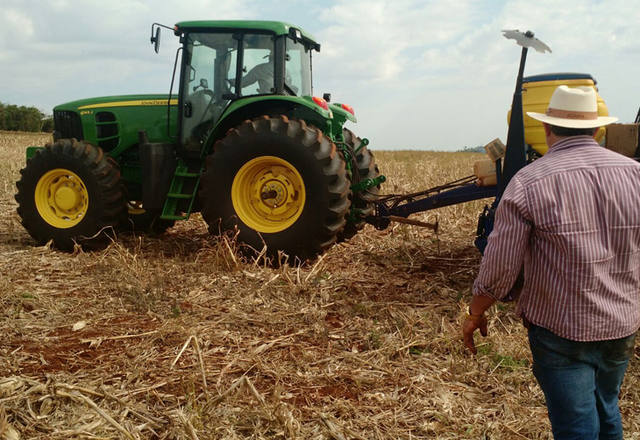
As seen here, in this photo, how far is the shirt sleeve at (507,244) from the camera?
2.06 meters

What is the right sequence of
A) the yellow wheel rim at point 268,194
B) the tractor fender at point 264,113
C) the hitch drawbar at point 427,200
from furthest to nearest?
the tractor fender at point 264,113 < the yellow wheel rim at point 268,194 < the hitch drawbar at point 427,200

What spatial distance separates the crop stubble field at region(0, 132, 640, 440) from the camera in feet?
9.53

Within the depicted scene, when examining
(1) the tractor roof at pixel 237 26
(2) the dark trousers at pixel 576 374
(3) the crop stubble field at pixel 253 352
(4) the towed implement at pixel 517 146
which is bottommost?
(3) the crop stubble field at pixel 253 352

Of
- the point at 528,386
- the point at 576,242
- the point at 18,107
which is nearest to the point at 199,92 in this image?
the point at 528,386

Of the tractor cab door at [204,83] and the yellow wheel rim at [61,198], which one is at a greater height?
the tractor cab door at [204,83]

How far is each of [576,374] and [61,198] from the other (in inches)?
224

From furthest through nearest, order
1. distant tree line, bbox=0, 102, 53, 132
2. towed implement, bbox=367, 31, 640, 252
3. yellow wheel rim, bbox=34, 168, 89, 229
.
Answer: distant tree line, bbox=0, 102, 53, 132
yellow wheel rim, bbox=34, 168, 89, 229
towed implement, bbox=367, 31, 640, 252

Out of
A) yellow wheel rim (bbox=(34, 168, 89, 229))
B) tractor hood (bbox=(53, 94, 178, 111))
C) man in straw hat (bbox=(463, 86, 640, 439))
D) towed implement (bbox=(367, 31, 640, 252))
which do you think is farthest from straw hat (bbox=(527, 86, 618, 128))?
yellow wheel rim (bbox=(34, 168, 89, 229))

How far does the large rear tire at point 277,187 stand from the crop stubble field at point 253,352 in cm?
25

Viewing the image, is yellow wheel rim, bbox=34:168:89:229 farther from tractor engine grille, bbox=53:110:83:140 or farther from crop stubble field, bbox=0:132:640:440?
tractor engine grille, bbox=53:110:83:140

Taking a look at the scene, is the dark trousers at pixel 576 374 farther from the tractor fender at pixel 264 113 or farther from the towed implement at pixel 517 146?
the tractor fender at pixel 264 113


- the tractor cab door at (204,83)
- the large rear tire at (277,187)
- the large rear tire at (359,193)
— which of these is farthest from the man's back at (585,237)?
the tractor cab door at (204,83)

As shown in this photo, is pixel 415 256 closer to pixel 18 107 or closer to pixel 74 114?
pixel 74 114

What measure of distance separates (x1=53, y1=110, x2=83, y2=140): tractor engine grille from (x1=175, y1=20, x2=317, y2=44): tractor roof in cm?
182
